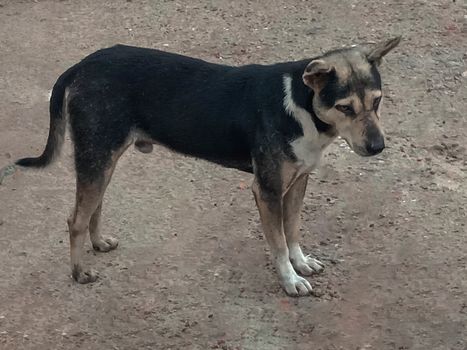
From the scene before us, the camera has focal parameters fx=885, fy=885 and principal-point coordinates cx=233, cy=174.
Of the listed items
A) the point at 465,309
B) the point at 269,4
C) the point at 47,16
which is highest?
the point at 465,309

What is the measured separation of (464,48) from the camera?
9859 mm

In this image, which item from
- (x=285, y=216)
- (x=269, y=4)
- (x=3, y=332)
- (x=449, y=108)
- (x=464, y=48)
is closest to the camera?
(x=3, y=332)

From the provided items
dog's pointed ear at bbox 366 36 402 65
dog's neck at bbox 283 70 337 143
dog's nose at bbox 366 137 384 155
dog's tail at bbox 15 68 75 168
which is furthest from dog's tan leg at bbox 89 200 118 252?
dog's pointed ear at bbox 366 36 402 65

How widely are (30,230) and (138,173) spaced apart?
4.08ft

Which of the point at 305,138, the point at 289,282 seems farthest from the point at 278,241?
the point at 305,138

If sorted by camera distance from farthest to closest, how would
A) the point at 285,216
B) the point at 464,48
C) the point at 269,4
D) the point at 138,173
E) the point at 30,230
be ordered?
1. the point at 269,4
2. the point at 464,48
3. the point at 138,173
4. the point at 30,230
5. the point at 285,216

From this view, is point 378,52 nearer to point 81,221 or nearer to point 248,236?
point 248,236

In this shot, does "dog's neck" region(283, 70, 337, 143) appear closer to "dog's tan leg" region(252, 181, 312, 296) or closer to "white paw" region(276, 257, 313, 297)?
"dog's tan leg" region(252, 181, 312, 296)

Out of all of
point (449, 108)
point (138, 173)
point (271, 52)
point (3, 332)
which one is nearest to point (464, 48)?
point (449, 108)

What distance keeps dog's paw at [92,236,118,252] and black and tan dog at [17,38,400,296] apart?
1.75 ft

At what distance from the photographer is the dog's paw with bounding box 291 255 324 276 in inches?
267

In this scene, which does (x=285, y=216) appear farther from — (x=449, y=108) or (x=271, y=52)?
(x=271, y=52)

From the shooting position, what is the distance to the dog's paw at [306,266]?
6.79 meters

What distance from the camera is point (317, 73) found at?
5688 mm
